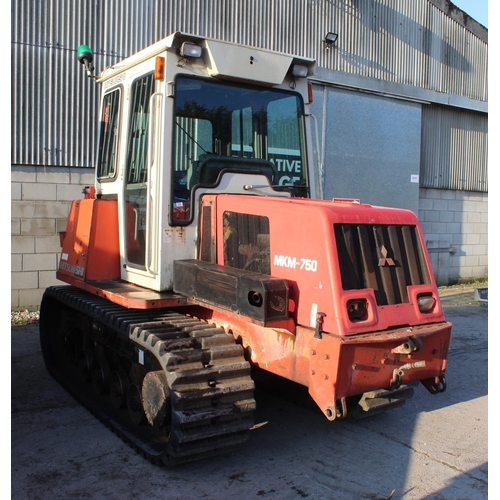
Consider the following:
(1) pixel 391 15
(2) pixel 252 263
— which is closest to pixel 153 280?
(2) pixel 252 263

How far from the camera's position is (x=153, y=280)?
5.03 m

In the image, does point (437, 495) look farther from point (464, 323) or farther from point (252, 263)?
point (464, 323)

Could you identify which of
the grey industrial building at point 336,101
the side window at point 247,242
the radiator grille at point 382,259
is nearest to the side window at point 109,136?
the side window at point 247,242

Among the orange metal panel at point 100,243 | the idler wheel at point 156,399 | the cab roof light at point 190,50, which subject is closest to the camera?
the idler wheel at point 156,399

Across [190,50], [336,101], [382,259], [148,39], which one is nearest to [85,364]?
[190,50]

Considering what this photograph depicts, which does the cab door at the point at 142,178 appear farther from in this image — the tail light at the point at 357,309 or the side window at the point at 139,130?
the tail light at the point at 357,309

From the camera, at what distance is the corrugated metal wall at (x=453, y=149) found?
14031 mm

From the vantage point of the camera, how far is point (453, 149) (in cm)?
1462

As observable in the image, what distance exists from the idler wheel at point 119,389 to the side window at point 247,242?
1617 mm

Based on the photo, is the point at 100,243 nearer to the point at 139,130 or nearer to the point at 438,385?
the point at 139,130

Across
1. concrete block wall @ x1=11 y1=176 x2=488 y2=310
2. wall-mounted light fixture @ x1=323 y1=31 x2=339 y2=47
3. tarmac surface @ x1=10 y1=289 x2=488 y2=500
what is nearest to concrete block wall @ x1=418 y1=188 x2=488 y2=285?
wall-mounted light fixture @ x1=323 y1=31 x2=339 y2=47

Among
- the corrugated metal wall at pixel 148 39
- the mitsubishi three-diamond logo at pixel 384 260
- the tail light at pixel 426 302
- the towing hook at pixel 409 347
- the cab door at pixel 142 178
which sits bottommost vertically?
the towing hook at pixel 409 347

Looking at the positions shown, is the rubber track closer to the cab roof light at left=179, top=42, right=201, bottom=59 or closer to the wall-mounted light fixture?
the cab roof light at left=179, top=42, right=201, bottom=59

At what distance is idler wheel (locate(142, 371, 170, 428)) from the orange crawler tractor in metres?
0.02
